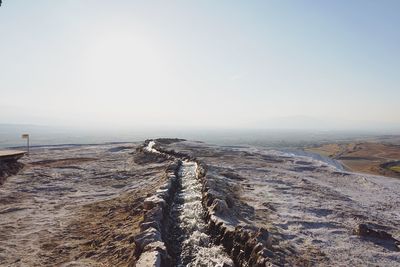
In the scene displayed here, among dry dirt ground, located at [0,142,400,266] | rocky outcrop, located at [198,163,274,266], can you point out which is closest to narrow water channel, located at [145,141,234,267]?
rocky outcrop, located at [198,163,274,266]

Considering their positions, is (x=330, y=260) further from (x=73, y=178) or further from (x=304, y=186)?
(x=73, y=178)

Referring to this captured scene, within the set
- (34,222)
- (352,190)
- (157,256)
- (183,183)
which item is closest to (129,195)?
(183,183)

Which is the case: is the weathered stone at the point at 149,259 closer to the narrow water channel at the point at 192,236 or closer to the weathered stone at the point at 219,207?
the narrow water channel at the point at 192,236

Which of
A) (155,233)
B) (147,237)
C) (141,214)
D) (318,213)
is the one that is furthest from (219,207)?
(318,213)

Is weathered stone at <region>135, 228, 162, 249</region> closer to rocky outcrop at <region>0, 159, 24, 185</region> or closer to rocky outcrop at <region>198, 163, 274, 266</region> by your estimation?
rocky outcrop at <region>198, 163, 274, 266</region>

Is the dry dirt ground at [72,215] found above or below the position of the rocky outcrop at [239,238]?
below

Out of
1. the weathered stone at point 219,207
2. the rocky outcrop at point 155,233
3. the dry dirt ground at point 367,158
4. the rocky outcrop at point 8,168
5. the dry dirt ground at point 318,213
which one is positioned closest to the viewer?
the rocky outcrop at point 155,233

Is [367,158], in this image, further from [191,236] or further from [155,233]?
[155,233]

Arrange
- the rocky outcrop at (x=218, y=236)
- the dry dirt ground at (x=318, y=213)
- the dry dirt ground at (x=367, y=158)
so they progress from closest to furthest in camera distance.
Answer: the rocky outcrop at (x=218, y=236) < the dry dirt ground at (x=318, y=213) < the dry dirt ground at (x=367, y=158)

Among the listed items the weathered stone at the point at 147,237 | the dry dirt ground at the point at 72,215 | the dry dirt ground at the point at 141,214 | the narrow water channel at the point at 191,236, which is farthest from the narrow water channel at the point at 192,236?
the dry dirt ground at the point at 72,215
